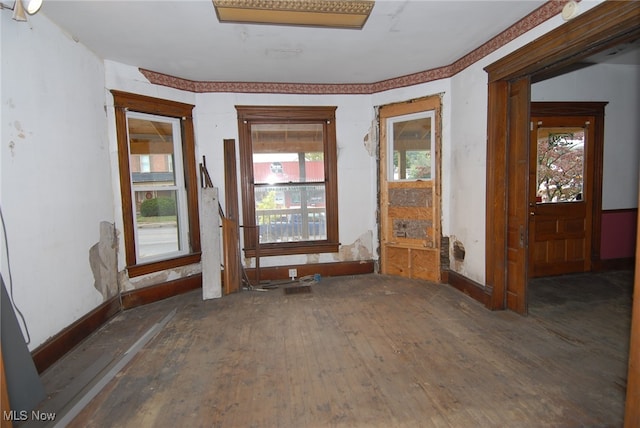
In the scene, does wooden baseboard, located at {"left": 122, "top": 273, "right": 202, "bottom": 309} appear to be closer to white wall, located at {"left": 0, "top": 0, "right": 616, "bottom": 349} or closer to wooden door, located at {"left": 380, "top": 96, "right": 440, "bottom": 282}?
white wall, located at {"left": 0, "top": 0, "right": 616, "bottom": 349}

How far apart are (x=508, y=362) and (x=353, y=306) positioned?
65.9 inches

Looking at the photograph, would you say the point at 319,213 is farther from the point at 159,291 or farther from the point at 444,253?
the point at 159,291

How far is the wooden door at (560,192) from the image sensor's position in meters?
4.68

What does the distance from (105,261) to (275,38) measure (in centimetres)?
292

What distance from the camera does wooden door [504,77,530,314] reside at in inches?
133

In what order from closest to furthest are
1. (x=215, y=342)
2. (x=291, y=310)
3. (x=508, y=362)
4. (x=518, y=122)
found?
1. (x=508, y=362)
2. (x=215, y=342)
3. (x=518, y=122)
4. (x=291, y=310)

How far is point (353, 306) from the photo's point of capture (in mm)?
3891

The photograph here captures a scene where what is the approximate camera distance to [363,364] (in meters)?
2.63

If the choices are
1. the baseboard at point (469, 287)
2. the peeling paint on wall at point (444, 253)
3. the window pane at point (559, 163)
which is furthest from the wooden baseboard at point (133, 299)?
the window pane at point (559, 163)

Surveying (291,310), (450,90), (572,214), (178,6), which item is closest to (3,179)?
(178,6)

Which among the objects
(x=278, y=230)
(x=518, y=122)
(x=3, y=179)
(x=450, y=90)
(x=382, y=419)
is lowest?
(x=382, y=419)

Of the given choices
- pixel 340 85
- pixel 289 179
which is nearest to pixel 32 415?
pixel 289 179

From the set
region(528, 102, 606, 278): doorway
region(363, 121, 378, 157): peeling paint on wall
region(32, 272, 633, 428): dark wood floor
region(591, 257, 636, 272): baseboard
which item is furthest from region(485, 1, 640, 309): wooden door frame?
region(591, 257, 636, 272): baseboard

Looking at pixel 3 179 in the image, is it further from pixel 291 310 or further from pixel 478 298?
pixel 478 298
